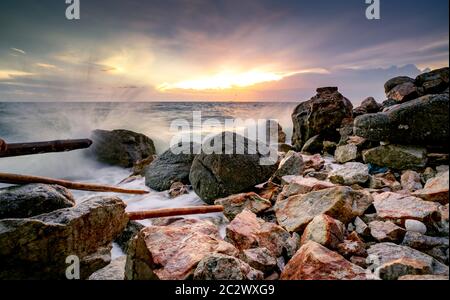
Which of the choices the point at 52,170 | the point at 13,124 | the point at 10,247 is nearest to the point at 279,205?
the point at 10,247

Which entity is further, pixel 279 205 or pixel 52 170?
pixel 52 170

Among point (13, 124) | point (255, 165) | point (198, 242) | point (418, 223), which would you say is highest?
point (13, 124)

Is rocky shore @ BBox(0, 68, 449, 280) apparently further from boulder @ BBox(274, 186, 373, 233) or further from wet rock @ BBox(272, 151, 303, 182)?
wet rock @ BBox(272, 151, 303, 182)

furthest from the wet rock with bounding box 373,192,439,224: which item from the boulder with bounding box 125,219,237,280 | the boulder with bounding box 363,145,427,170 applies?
the boulder with bounding box 125,219,237,280

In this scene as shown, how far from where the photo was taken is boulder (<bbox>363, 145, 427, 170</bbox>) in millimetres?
3392

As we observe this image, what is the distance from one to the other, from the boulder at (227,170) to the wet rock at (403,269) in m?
2.86

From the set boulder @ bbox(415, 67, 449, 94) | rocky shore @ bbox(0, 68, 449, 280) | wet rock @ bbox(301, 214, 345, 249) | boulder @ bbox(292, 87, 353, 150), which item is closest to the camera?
rocky shore @ bbox(0, 68, 449, 280)

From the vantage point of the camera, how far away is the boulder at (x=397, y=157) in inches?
134

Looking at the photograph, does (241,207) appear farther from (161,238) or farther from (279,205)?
(161,238)

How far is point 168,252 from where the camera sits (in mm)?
2189

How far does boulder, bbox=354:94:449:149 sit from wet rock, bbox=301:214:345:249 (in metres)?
1.33

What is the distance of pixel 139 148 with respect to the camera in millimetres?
9625

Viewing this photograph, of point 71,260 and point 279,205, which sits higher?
point 279,205
